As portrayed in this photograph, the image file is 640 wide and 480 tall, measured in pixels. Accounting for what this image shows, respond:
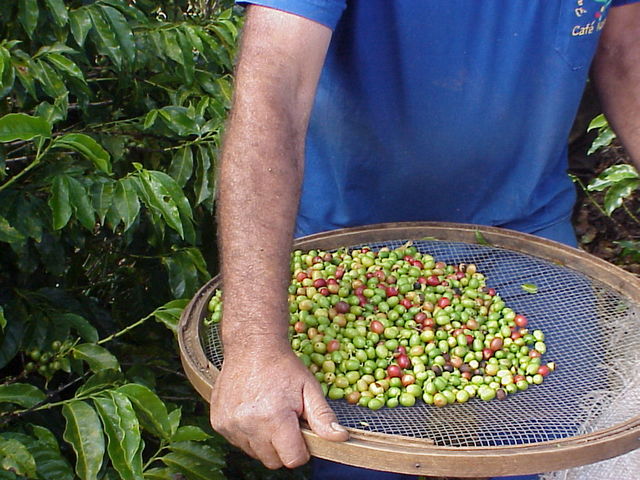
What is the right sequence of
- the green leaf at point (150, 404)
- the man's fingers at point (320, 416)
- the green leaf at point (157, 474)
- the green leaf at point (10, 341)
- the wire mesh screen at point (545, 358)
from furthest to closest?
the green leaf at point (10, 341), the green leaf at point (157, 474), the green leaf at point (150, 404), the wire mesh screen at point (545, 358), the man's fingers at point (320, 416)

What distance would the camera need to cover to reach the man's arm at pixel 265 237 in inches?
53.0

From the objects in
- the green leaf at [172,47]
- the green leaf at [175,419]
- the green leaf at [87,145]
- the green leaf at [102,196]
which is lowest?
the green leaf at [175,419]

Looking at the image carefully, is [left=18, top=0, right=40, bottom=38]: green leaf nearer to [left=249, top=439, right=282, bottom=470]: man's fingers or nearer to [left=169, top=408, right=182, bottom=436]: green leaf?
[left=169, top=408, right=182, bottom=436]: green leaf

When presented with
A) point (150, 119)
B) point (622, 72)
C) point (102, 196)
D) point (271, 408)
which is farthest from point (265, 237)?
point (622, 72)

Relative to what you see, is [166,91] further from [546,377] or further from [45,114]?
[546,377]

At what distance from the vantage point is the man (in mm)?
1405

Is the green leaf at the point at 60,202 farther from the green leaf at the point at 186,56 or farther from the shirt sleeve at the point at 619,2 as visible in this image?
the shirt sleeve at the point at 619,2

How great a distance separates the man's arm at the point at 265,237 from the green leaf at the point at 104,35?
23.2 inches

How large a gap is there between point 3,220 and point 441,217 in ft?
3.87

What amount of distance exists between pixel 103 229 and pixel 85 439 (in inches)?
32.7

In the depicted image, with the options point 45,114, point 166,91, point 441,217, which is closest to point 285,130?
point 45,114

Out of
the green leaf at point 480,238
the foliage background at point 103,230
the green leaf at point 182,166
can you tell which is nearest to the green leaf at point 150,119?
the foliage background at point 103,230

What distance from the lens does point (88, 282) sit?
2.46 m

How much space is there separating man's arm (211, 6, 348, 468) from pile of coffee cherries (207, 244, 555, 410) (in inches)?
10.3
